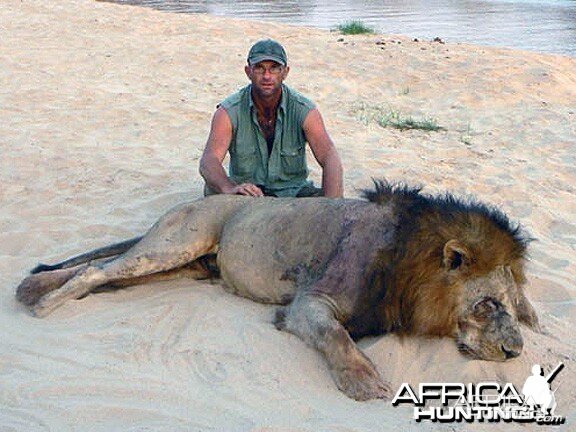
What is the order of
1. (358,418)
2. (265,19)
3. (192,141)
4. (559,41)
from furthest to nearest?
(265,19)
(559,41)
(192,141)
(358,418)

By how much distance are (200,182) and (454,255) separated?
10.7ft

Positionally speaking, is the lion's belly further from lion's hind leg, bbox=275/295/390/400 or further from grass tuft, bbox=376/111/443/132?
grass tuft, bbox=376/111/443/132

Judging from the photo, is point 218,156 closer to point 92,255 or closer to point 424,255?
point 92,255

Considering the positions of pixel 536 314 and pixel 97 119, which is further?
pixel 97 119

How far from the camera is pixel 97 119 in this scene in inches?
317

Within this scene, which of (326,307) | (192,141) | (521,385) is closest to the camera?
(521,385)

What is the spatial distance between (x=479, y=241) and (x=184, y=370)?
1381 mm

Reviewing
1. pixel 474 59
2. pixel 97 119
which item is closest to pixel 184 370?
pixel 97 119

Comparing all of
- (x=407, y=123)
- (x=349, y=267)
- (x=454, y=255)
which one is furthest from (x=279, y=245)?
(x=407, y=123)

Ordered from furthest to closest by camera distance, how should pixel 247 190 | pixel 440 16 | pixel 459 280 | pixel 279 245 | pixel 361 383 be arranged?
pixel 440 16, pixel 247 190, pixel 279 245, pixel 459 280, pixel 361 383

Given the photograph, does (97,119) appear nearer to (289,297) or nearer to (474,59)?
(289,297)

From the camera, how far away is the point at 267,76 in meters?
5.20

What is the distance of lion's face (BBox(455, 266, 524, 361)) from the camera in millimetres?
3385

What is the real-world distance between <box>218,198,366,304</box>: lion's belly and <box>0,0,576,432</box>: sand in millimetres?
134
